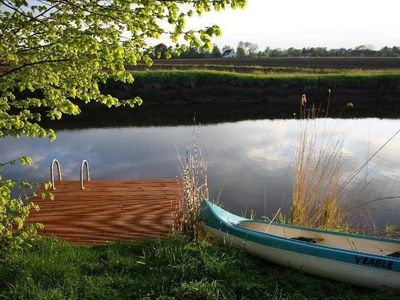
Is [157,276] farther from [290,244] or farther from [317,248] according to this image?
[317,248]

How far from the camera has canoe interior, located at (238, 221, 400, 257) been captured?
5.19 m

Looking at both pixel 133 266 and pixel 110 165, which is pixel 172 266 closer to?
pixel 133 266

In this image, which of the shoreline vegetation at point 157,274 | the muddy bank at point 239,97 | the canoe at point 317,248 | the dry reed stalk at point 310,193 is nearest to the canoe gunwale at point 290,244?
the canoe at point 317,248

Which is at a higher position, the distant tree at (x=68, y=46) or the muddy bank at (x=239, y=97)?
the distant tree at (x=68, y=46)

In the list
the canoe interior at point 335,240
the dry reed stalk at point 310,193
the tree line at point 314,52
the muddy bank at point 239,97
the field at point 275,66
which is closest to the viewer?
the canoe interior at point 335,240

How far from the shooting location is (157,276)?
15.3ft

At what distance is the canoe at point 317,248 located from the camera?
15.2 feet

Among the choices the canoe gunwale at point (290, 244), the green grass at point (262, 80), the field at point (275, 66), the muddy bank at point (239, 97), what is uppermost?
the field at point (275, 66)

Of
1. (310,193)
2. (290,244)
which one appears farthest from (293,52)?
(290,244)

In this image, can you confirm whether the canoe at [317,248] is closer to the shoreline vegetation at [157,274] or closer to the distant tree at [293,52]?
the shoreline vegetation at [157,274]

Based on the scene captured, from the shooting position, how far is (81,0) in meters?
3.87

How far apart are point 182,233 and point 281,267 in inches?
52.5

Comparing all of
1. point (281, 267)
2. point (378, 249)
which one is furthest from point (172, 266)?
point (378, 249)

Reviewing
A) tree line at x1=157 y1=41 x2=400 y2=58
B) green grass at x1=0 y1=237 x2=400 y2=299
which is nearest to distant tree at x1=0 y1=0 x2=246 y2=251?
green grass at x1=0 y1=237 x2=400 y2=299
